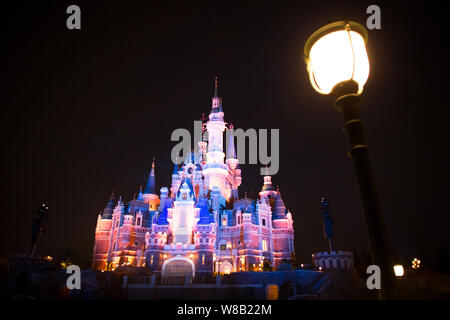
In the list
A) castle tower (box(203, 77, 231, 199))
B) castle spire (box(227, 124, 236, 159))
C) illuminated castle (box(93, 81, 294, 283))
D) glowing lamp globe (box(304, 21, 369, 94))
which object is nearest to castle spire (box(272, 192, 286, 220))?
illuminated castle (box(93, 81, 294, 283))

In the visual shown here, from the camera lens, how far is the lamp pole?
335 centimetres

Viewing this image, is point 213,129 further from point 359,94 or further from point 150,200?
point 359,94

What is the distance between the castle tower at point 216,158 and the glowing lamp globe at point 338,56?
49928 millimetres

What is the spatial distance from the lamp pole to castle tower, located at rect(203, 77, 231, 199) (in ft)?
164

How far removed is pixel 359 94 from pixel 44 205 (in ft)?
107

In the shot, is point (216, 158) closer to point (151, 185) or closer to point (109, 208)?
point (151, 185)

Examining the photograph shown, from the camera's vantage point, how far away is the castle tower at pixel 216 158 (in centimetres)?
5456

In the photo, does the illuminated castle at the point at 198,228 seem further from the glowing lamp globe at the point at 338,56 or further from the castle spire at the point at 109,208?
the glowing lamp globe at the point at 338,56

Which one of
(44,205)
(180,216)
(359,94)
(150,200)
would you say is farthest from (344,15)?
(150,200)

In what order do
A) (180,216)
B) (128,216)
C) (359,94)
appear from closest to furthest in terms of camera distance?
(359,94), (180,216), (128,216)

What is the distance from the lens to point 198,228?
40.9 meters

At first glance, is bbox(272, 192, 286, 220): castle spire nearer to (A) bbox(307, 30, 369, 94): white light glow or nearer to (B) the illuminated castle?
(B) the illuminated castle

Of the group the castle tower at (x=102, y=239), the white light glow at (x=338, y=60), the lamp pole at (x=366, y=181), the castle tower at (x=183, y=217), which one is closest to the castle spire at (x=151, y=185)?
the castle tower at (x=102, y=239)

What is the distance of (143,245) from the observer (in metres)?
48.3
